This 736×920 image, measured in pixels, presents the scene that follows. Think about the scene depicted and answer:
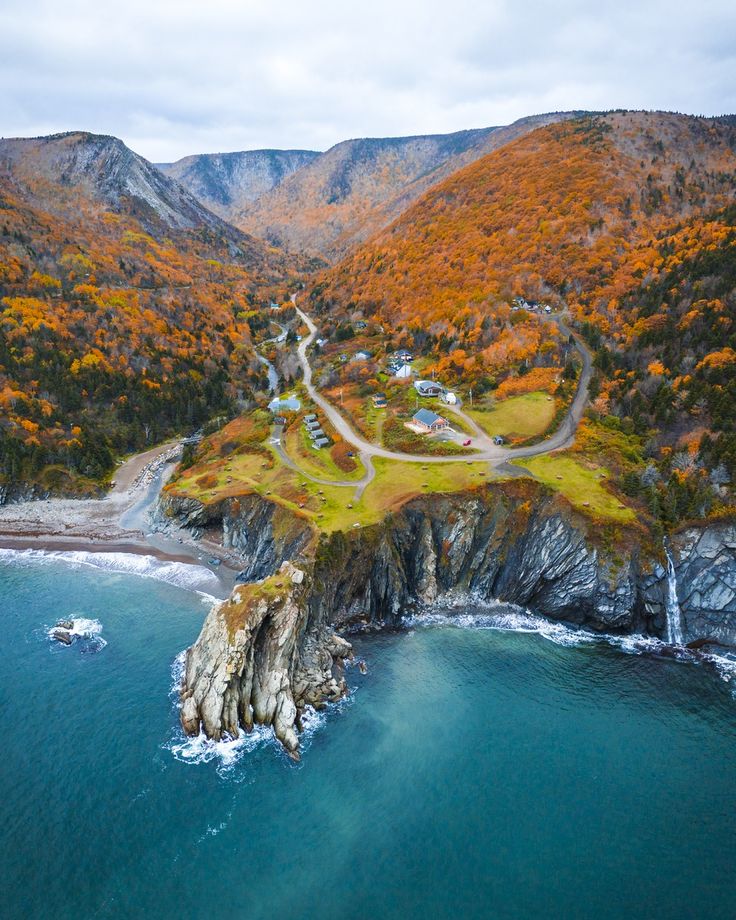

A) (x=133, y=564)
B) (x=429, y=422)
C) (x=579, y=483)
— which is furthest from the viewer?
(x=429, y=422)

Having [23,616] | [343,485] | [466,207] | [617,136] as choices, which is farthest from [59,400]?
[617,136]

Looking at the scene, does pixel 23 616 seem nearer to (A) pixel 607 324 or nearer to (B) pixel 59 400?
(B) pixel 59 400

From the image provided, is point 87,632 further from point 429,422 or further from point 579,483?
point 579,483

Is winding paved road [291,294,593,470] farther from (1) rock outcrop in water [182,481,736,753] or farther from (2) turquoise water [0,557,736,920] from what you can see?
(2) turquoise water [0,557,736,920]

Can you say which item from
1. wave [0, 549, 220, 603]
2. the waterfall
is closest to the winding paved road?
the waterfall

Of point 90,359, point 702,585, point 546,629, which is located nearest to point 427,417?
point 546,629

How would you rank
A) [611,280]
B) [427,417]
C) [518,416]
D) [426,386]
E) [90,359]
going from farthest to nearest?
[90,359] < [611,280] < [426,386] < [518,416] < [427,417]
